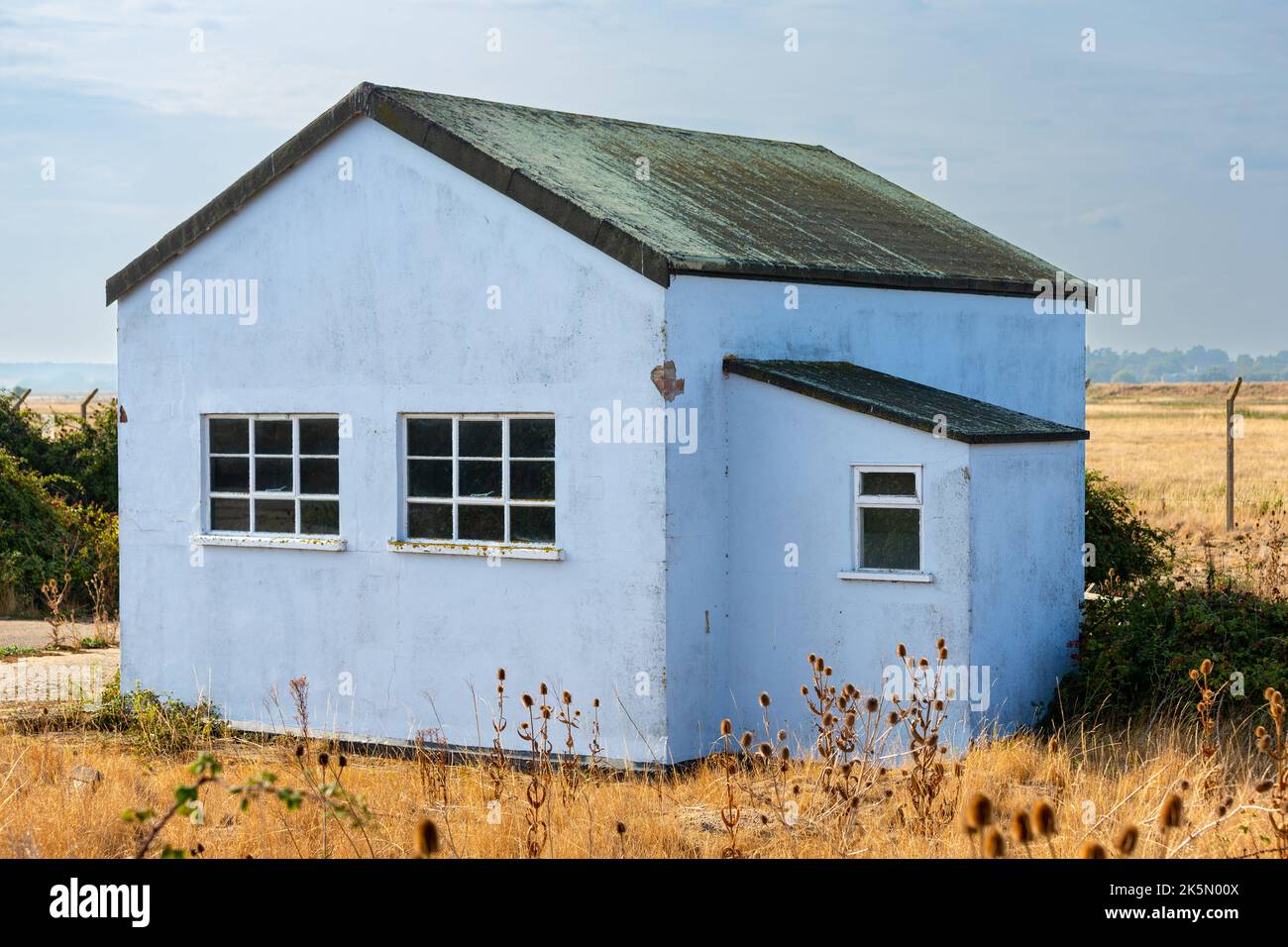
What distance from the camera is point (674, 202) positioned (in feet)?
46.3

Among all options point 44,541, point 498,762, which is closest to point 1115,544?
point 498,762

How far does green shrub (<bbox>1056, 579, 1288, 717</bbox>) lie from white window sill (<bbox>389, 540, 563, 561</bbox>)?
4258 mm

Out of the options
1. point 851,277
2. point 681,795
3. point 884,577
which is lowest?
point 681,795

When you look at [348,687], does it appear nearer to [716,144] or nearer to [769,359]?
[769,359]

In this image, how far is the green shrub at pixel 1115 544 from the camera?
695 inches

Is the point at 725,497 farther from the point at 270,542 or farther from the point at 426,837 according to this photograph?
the point at 426,837

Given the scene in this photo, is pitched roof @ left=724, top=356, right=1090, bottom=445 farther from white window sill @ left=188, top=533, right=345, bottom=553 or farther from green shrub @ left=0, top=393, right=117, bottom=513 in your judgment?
green shrub @ left=0, top=393, right=117, bottom=513

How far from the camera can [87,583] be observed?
21734mm

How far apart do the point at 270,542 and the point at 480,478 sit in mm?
2297

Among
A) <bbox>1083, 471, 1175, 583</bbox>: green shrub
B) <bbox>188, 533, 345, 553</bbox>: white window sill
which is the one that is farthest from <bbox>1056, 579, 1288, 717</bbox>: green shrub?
<bbox>188, 533, 345, 553</bbox>: white window sill

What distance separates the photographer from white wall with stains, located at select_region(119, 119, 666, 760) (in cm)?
1223

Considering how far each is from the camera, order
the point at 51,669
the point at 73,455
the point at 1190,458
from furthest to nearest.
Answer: the point at 1190,458 < the point at 73,455 < the point at 51,669
